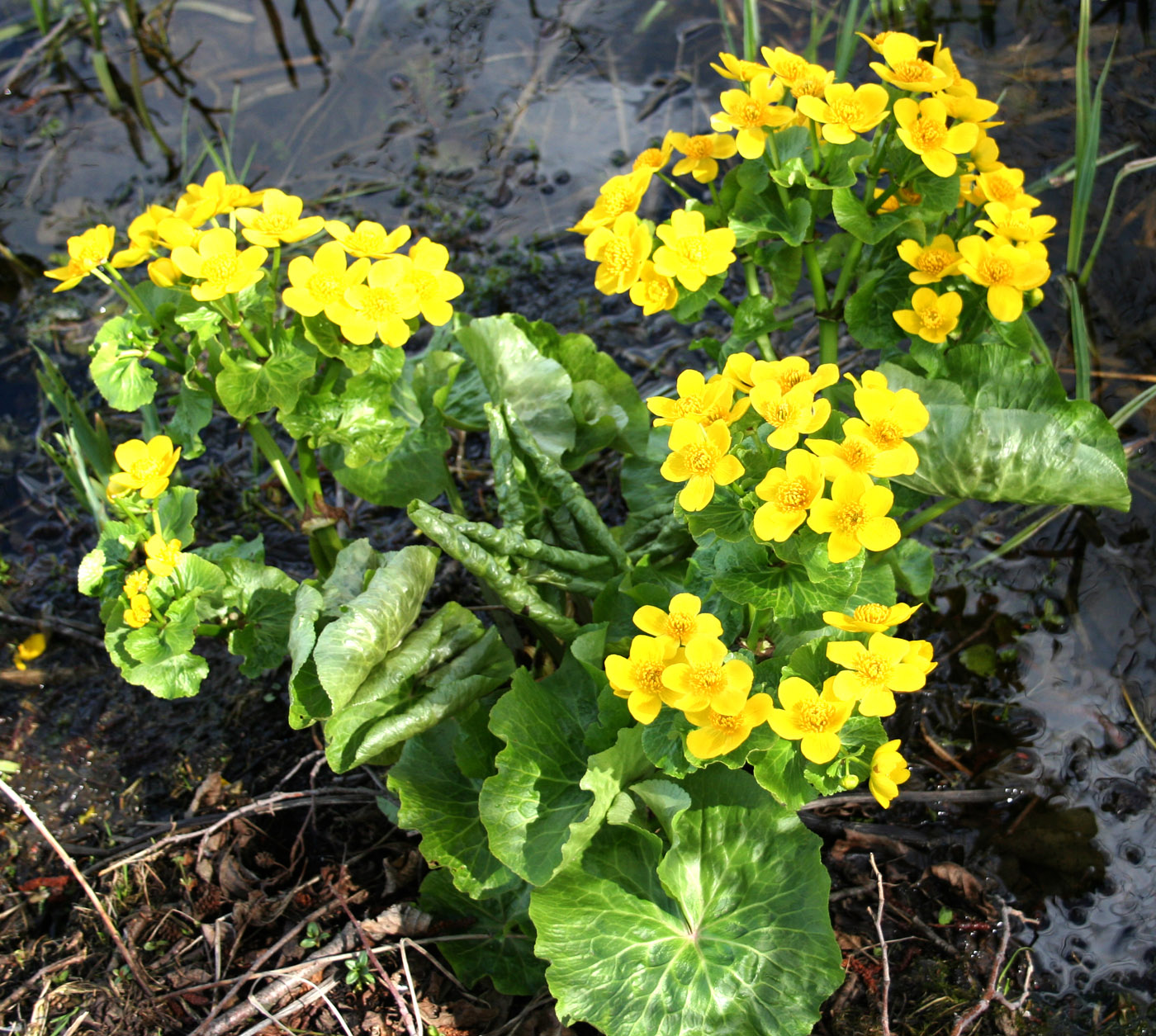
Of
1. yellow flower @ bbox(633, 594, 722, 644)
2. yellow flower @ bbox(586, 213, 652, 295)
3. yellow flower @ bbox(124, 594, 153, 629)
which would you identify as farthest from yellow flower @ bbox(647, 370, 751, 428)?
yellow flower @ bbox(124, 594, 153, 629)

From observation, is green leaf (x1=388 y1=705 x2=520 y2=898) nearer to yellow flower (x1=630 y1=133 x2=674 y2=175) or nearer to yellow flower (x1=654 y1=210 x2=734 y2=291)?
yellow flower (x1=654 y1=210 x2=734 y2=291)

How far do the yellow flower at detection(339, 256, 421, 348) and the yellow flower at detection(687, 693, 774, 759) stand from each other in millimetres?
976

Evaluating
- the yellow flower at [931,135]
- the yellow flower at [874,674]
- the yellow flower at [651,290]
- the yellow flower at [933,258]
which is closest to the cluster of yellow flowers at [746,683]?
the yellow flower at [874,674]

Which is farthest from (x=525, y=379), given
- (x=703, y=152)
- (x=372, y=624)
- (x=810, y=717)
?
(x=810, y=717)

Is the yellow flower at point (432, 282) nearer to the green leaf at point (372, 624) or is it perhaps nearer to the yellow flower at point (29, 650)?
the green leaf at point (372, 624)

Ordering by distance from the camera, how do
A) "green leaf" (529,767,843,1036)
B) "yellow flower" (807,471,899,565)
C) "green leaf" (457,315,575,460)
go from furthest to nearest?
1. "green leaf" (457,315,575,460)
2. "green leaf" (529,767,843,1036)
3. "yellow flower" (807,471,899,565)

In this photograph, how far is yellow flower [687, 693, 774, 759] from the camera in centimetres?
165

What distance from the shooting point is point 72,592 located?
314 centimetres

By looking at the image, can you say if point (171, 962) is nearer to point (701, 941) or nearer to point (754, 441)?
point (701, 941)

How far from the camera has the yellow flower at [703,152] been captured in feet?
7.30

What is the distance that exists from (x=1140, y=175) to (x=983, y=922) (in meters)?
2.54

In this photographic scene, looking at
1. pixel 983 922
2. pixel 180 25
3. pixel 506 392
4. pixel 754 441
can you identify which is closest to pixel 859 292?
pixel 754 441

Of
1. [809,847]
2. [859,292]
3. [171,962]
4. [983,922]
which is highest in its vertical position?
[859,292]

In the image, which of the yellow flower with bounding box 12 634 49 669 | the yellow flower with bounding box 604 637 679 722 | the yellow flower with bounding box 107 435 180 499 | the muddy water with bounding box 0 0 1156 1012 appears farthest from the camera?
the yellow flower with bounding box 12 634 49 669
